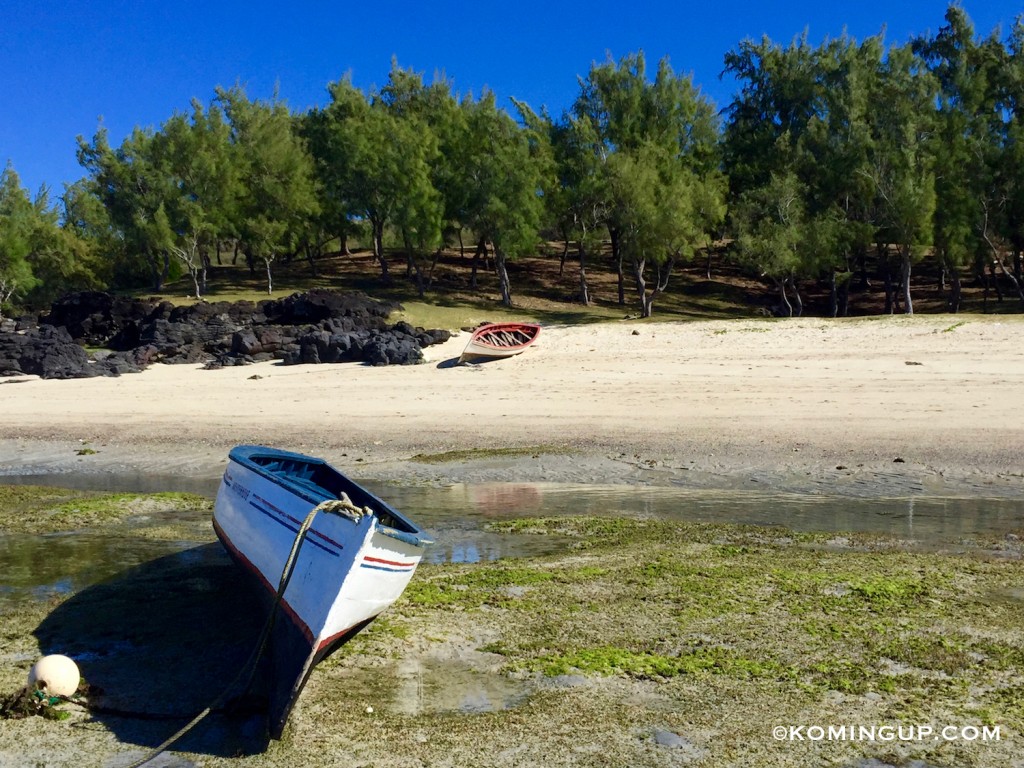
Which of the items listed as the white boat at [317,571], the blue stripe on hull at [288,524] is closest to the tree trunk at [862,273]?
the blue stripe on hull at [288,524]

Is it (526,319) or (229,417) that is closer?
(229,417)

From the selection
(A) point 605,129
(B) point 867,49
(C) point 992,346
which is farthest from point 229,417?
(B) point 867,49

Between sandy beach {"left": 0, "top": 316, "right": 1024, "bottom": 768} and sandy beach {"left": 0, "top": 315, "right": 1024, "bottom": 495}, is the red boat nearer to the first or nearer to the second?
sandy beach {"left": 0, "top": 315, "right": 1024, "bottom": 495}

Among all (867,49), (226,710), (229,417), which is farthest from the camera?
(867,49)

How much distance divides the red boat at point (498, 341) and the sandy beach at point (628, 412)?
485 mm

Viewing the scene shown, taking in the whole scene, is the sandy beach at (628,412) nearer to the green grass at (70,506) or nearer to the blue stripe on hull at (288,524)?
the green grass at (70,506)

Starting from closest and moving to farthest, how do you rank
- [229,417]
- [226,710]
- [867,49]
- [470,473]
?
1. [226,710]
2. [470,473]
3. [229,417]
4. [867,49]

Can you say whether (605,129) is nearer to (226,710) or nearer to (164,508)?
(164,508)

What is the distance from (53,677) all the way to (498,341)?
69.1 feet

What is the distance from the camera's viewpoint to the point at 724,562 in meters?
9.72

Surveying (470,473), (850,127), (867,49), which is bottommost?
(470,473)

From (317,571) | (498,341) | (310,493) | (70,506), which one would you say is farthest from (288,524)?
(498,341)

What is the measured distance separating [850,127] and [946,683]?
38886 mm

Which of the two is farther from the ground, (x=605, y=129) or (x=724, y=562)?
(x=605, y=129)
